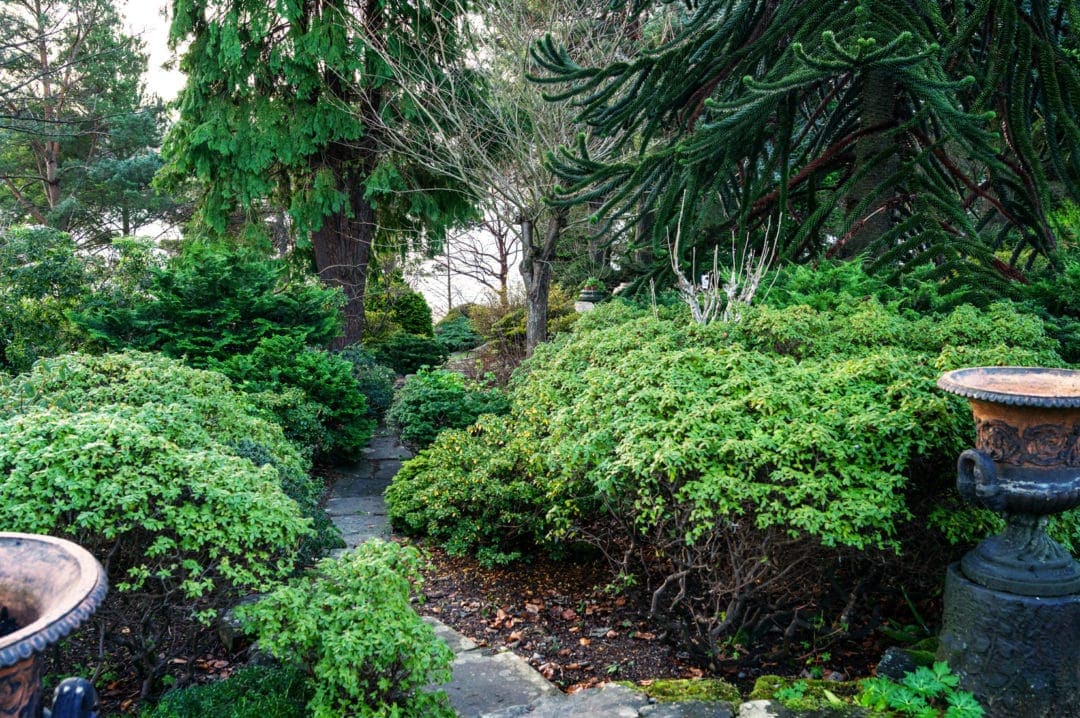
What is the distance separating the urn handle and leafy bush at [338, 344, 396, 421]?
675 centimetres

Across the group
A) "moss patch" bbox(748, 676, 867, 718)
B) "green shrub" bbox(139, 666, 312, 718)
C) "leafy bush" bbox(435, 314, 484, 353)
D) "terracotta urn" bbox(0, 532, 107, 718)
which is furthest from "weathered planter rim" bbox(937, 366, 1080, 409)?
"leafy bush" bbox(435, 314, 484, 353)

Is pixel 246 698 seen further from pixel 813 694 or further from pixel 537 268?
pixel 537 268

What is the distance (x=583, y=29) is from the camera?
933 cm

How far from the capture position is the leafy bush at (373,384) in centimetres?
879

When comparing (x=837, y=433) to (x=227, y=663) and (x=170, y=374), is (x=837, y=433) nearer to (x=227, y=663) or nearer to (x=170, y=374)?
(x=227, y=663)

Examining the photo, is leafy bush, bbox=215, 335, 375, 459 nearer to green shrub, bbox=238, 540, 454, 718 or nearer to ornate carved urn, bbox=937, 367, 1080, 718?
green shrub, bbox=238, 540, 454, 718

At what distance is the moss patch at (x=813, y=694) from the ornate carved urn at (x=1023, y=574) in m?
0.41

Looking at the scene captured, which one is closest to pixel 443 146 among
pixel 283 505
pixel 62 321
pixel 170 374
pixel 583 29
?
pixel 583 29

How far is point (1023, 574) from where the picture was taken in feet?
8.53

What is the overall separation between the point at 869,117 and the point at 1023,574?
455 cm

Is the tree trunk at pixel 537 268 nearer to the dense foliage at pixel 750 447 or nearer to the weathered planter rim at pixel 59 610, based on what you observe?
the dense foliage at pixel 750 447

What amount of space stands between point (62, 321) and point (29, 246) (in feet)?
4.56

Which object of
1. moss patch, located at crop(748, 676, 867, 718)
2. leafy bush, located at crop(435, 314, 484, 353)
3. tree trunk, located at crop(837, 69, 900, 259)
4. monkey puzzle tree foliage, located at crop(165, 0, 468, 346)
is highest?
monkey puzzle tree foliage, located at crop(165, 0, 468, 346)

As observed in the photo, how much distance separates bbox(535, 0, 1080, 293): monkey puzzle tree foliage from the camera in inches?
203
